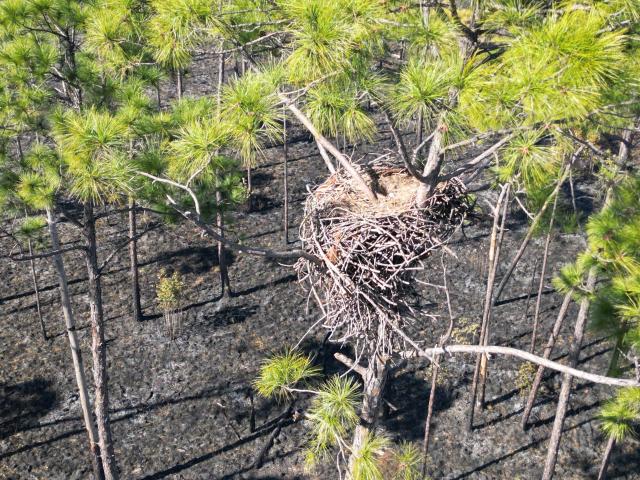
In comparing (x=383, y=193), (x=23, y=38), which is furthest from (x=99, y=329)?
(x=383, y=193)

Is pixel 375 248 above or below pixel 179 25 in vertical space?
below

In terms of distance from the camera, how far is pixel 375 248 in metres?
4.20

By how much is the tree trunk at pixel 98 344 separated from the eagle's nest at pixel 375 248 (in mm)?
2564

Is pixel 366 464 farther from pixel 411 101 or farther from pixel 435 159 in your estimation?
pixel 411 101

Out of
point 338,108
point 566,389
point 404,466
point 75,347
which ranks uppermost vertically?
point 338,108

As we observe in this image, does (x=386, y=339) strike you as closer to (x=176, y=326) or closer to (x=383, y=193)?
(x=383, y=193)

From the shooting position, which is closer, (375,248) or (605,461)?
(375,248)

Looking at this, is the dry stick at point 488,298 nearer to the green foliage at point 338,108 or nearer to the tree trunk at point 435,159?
the tree trunk at point 435,159

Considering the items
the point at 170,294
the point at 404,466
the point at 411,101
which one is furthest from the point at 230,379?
the point at 411,101

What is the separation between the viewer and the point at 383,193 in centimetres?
486

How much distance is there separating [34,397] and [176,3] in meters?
6.23

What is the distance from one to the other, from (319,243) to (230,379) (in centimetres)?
511

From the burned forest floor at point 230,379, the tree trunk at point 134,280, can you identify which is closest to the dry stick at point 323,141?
the burned forest floor at point 230,379

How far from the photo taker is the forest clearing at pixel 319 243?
3.93m
